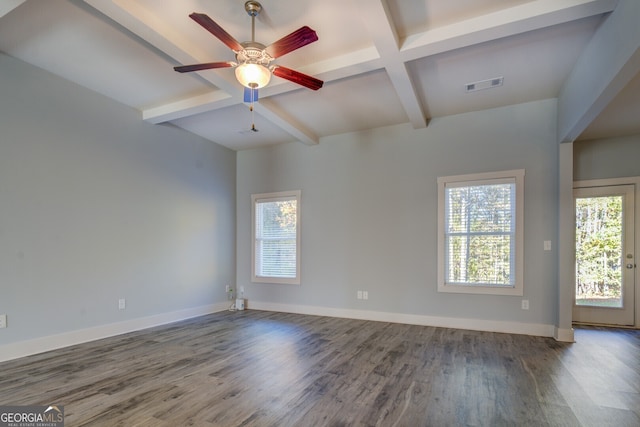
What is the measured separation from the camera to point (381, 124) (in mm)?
5203

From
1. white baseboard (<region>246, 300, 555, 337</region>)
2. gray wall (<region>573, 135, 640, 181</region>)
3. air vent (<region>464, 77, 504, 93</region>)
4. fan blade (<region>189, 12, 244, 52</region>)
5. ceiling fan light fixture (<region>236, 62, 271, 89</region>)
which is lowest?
white baseboard (<region>246, 300, 555, 337</region>)

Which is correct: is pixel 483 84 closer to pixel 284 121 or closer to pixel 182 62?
pixel 284 121

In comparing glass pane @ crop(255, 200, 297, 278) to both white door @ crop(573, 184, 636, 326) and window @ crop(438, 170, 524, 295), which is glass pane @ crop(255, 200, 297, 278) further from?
white door @ crop(573, 184, 636, 326)

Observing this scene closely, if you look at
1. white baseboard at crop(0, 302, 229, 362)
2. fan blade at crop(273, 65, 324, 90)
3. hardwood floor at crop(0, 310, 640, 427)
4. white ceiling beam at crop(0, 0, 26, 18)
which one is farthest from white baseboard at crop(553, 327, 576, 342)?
white ceiling beam at crop(0, 0, 26, 18)

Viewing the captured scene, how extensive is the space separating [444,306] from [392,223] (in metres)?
1.41

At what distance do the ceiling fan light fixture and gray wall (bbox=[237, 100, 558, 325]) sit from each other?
292 centimetres

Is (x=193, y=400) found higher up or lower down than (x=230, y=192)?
lower down

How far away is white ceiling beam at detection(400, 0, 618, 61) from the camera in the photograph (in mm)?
2518

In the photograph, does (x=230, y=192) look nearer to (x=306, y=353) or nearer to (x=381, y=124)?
(x=381, y=124)

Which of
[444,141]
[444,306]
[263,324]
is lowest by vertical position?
[263,324]

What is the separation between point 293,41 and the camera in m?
2.49

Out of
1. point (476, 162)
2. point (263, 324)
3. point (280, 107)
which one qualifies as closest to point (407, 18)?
point (280, 107)

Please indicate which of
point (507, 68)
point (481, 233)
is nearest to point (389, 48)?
point (507, 68)

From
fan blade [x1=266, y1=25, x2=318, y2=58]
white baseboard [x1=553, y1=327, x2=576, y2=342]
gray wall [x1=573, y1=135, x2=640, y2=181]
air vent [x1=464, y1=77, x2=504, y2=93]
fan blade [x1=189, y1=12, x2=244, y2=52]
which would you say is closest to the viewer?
fan blade [x1=189, y1=12, x2=244, y2=52]
